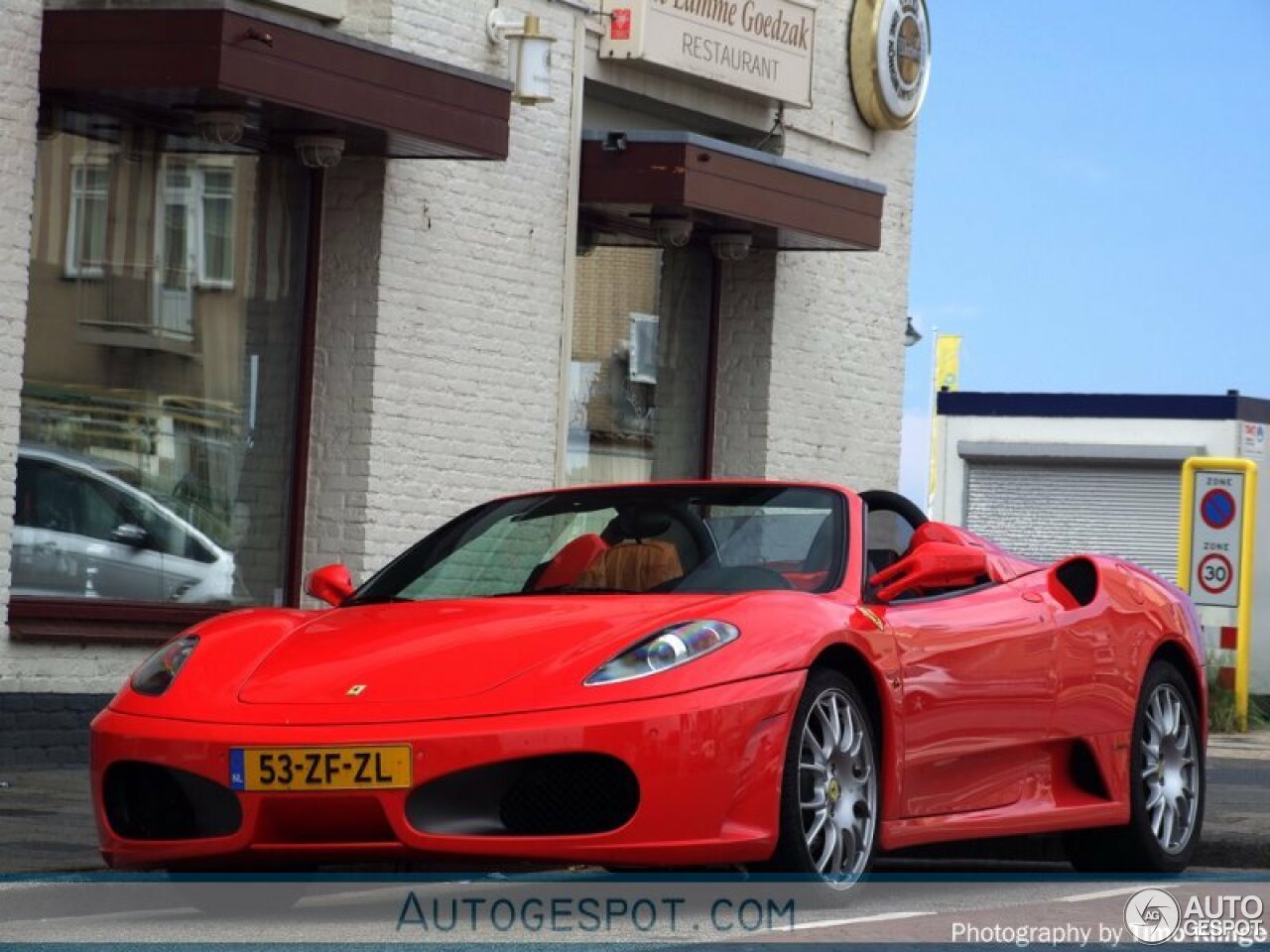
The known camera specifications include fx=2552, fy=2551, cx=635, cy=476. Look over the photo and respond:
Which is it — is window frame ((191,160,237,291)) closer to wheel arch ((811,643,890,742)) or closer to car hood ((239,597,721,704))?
car hood ((239,597,721,704))

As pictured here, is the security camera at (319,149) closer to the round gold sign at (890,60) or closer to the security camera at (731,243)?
the security camera at (731,243)

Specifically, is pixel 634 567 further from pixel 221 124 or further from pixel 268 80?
pixel 221 124

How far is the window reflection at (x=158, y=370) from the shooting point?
12539mm

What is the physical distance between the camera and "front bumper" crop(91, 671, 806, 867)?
6.39m

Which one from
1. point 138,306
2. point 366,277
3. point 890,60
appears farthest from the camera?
point 890,60

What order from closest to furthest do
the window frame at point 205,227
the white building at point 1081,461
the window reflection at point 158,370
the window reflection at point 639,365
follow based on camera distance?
the window reflection at point 158,370
the window frame at point 205,227
the window reflection at point 639,365
the white building at point 1081,461

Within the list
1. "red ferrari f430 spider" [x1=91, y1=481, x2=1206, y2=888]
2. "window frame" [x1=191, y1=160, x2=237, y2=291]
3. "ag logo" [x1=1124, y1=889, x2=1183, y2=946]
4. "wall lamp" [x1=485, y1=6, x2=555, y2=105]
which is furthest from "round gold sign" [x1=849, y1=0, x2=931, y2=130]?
"ag logo" [x1=1124, y1=889, x2=1183, y2=946]

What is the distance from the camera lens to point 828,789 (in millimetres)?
6930

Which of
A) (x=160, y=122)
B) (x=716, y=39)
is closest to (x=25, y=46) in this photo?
(x=160, y=122)

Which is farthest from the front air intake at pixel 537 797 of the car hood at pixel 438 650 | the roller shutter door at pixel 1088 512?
the roller shutter door at pixel 1088 512

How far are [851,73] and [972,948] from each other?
12.9 m

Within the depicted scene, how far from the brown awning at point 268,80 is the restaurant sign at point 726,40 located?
2.44 metres

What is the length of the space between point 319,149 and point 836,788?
7.38 m

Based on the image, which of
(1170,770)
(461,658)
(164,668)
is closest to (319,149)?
(1170,770)
